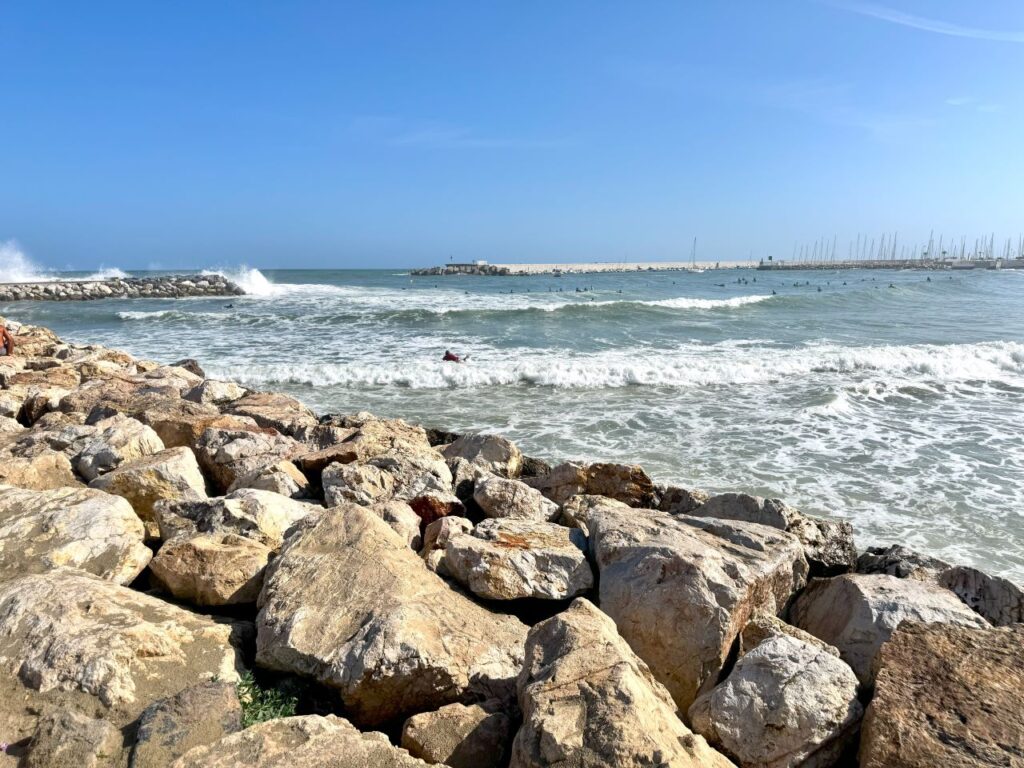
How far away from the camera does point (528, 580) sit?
3.29m

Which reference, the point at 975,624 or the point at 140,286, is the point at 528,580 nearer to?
the point at 975,624

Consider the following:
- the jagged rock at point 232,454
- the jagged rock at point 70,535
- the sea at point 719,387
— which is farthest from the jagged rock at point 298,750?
the sea at point 719,387

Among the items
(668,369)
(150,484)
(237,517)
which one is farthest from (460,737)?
(668,369)

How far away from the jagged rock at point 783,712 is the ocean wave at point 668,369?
10744mm

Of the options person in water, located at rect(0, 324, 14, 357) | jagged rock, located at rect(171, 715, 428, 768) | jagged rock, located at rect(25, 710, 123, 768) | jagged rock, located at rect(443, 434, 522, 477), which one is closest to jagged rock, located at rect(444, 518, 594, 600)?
jagged rock, located at rect(171, 715, 428, 768)

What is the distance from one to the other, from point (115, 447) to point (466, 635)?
3.45 m

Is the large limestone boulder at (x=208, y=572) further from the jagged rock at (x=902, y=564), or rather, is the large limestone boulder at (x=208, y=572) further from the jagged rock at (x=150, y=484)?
the jagged rock at (x=902, y=564)

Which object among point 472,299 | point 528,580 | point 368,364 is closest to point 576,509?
point 528,580

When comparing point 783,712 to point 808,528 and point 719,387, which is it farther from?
point 719,387

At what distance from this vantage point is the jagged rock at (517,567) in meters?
3.25

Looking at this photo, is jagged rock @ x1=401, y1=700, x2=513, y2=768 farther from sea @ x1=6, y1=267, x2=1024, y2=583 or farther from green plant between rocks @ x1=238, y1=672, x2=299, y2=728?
sea @ x1=6, y1=267, x2=1024, y2=583

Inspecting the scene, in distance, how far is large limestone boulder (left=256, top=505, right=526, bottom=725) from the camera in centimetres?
245

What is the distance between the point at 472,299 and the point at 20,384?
30.2m

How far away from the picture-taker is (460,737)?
219 cm
